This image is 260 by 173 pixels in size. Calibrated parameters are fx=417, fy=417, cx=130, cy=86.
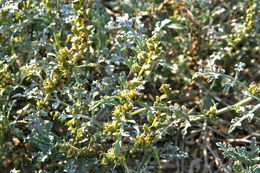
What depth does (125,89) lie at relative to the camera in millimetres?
2371

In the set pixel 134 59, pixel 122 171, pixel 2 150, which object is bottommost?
pixel 122 171

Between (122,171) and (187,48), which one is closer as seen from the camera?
(122,171)

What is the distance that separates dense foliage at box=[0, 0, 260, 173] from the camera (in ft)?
7.61

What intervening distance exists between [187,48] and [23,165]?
1566 millimetres

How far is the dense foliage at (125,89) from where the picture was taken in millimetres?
2320

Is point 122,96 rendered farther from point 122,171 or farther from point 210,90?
point 210,90

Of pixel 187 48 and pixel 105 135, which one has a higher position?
pixel 187 48

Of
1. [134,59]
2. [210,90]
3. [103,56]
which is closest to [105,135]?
[134,59]

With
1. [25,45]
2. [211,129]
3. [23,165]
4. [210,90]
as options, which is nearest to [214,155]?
[211,129]

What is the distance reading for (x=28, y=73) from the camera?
8.31 feet

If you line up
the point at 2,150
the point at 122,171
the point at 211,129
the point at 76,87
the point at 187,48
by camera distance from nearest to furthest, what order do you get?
the point at 76,87 < the point at 2,150 < the point at 122,171 < the point at 211,129 < the point at 187,48

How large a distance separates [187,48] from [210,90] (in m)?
0.39

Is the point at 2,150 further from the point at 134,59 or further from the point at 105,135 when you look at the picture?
the point at 134,59

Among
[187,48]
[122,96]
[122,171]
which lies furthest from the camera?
[187,48]
